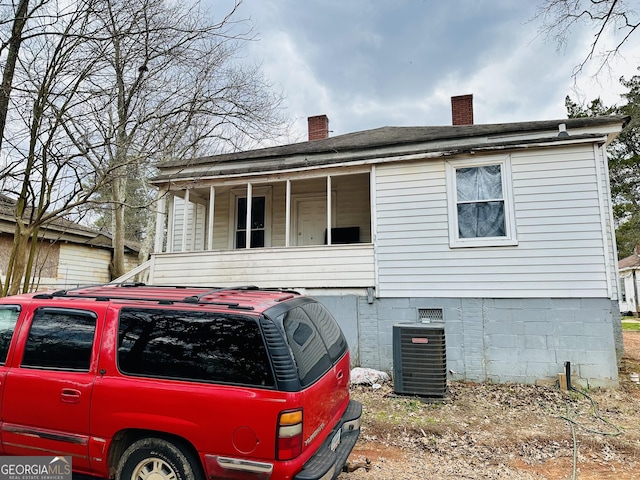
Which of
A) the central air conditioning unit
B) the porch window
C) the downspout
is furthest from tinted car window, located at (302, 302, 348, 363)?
the downspout

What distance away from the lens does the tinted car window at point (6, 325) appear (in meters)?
3.05

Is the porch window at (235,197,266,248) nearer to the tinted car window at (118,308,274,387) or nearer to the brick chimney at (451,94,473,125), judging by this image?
the brick chimney at (451,94,473,125)

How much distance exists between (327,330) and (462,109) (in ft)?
35.0

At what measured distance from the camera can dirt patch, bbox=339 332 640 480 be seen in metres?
3.73

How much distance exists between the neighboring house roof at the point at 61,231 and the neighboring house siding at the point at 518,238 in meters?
7.20

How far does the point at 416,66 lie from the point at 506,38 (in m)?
4.14

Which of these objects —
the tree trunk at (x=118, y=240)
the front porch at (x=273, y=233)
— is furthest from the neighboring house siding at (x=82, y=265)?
the front porch at (x=273, y=233)

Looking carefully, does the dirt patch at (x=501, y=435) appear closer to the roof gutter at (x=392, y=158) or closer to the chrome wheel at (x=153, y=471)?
the chrome wheel at (x=153, y=471)

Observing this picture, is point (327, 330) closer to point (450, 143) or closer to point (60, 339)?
point (60, 339)

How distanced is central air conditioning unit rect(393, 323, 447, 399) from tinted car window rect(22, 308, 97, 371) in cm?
454

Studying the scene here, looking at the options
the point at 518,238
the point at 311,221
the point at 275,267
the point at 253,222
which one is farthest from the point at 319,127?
the point at 518,238

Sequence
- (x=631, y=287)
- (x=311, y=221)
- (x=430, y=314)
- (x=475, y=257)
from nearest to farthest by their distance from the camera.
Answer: (x=475, y=257)
(x=430, y=314)
(x=311, y=221)
(x=631, y=287)

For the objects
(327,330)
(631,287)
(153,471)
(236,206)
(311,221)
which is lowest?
(153,471)

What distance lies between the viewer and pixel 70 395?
2705 mm
